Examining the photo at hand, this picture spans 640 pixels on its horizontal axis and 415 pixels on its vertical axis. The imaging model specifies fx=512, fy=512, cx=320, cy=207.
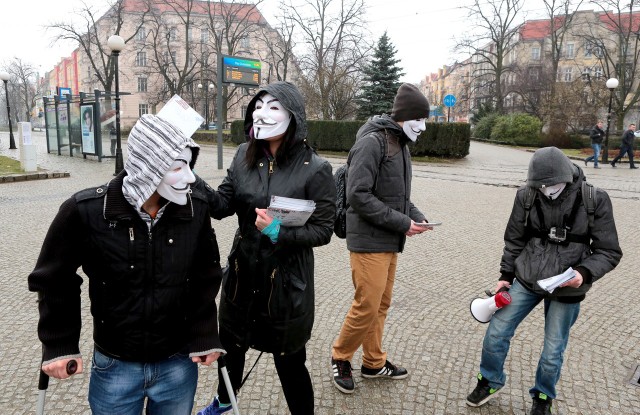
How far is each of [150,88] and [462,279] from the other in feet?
234

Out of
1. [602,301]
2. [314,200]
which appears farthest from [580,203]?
[602,301]

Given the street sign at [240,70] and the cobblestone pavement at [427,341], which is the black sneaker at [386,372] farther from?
the street sign at [240,70]

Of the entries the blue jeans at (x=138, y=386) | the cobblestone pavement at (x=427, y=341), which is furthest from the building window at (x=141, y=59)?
the blue jeans at (x=138, y=386)

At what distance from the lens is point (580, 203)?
283 centimetres

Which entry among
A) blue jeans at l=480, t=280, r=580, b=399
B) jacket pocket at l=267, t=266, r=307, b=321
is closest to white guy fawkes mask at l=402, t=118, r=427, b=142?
blue jeans at l=480, t=280, r=580, b=399

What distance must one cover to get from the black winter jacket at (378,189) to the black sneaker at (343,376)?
0.80 metres

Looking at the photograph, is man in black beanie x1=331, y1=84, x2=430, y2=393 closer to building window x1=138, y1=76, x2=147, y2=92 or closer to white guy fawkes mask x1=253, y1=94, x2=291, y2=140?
white guy fawkes mask x1=253, y1=94, x2=291, y2=140

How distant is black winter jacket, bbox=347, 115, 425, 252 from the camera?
9.95ft

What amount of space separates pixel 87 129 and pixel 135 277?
2081cm

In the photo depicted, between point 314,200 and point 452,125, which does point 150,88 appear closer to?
point 452,125

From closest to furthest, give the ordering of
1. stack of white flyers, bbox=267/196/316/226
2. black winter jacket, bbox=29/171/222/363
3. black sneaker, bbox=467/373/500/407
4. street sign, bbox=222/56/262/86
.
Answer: black winter jacket, bbox=29/171/222/363, stack of white flyers, bbox=267/196/316/226, black sneaker, bbox=467/373/500/407, street sign, bbox=222/56/262/86

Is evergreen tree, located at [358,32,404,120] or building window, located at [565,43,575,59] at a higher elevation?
building window, located at [565,43,575,59]

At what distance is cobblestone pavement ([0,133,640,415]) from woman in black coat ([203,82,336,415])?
846mm

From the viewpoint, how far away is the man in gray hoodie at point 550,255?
280cm
